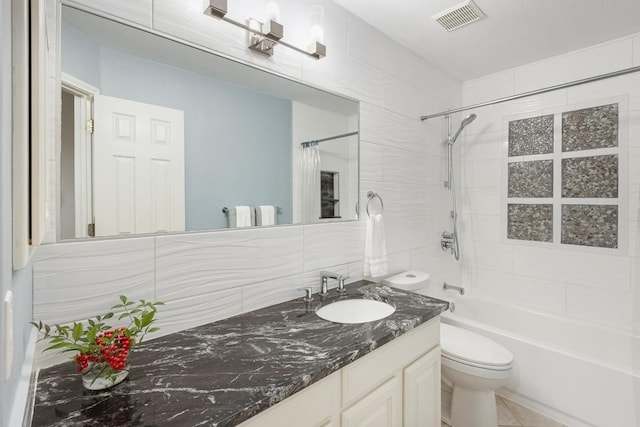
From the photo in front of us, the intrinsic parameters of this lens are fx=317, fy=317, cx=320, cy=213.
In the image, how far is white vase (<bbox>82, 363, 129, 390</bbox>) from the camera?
0.80m

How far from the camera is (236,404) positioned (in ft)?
2.49

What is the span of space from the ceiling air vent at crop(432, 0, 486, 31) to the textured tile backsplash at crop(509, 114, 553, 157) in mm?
1078

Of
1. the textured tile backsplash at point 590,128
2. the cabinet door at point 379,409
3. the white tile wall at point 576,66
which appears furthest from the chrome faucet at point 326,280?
the white tile wall at point 576,66

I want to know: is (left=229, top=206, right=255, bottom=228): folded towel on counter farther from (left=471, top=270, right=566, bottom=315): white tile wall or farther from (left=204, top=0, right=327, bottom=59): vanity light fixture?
(left=471, top=270, right=566, bottom=315): white tile wall

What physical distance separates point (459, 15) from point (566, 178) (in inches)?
57.4

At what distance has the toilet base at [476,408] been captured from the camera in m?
1.76

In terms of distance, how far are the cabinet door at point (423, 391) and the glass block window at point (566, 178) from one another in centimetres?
167

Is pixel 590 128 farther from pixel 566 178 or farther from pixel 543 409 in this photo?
pixel 543 409

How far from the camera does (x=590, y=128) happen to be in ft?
7.46

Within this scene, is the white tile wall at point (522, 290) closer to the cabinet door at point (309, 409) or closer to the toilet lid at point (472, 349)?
the toilet lid at point (472, 349)

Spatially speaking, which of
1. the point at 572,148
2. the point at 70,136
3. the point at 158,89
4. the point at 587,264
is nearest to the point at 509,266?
the point at 587,264

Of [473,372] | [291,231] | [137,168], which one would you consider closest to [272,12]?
[137,168]

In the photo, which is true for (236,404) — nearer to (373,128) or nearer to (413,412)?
(413,412)

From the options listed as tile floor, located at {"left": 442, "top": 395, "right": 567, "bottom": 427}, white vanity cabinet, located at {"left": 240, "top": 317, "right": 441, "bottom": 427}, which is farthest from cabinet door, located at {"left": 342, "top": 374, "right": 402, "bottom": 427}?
tile floor, located at {"left": 442, "top": 395, "right": 567, "bottom": 427}
